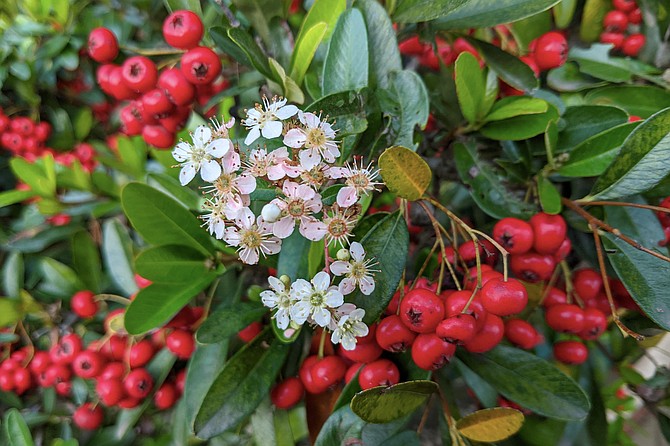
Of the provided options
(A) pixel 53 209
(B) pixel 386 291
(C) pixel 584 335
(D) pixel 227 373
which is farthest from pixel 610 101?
(A) pixel 53 209

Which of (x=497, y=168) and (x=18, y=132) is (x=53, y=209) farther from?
(x=497, y=168)

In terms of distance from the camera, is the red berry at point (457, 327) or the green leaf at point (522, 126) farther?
the green leaf at point (522, 126)

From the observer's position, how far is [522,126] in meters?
0.88

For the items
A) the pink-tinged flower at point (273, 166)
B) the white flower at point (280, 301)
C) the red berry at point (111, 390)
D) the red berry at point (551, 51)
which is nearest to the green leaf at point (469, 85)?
the red berry at point (551, 51)

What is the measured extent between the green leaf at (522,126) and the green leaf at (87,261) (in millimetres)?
1103

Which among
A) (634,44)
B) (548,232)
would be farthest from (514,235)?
(634,44)

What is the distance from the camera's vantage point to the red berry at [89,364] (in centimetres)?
113

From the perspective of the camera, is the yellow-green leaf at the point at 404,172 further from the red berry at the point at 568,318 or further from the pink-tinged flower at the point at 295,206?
the red berry at the point at 568,318

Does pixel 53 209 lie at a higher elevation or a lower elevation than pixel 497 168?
lower

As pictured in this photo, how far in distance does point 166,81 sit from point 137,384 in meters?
0.69

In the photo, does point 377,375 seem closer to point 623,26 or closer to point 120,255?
point 120,255

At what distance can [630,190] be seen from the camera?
2.40ft

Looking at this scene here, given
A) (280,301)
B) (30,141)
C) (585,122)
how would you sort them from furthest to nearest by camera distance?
1. (30,141)
2. (585,122)
3. (280,301)

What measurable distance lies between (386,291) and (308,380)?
305 millimetres
